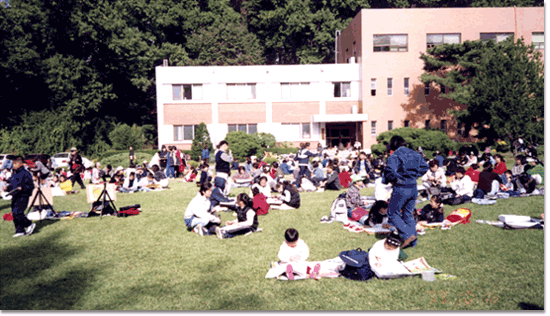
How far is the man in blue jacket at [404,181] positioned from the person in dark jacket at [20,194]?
798cm

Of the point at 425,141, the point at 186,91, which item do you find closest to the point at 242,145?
the point at 186,91

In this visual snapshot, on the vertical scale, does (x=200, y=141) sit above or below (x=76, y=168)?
above

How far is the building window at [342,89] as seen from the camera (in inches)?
1435

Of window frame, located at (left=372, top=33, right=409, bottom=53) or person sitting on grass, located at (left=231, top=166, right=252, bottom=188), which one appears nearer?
person sitting on grass, located at (left=231, top=166, right=252, bottom=188)

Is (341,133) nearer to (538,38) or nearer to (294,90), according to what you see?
(294,90)

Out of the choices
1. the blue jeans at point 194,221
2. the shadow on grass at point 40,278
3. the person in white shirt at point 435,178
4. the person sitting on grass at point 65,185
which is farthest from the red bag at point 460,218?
the person sitting on grass at point 65,185

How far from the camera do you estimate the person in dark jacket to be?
9250 millimetres

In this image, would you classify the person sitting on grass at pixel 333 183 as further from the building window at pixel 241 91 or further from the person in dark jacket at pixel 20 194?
the building window at pixel 241 91

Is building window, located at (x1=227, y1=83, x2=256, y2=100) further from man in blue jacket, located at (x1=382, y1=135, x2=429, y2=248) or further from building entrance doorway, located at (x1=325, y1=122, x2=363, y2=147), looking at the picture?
man in blue jacket, located at (x1=382, y1=135, x2=429, y2=248)

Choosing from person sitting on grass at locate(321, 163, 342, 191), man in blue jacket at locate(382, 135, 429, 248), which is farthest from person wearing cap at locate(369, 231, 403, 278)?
person sitting on grass at locate(321, 163, 342, 191)

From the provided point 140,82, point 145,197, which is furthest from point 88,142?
point 145,197

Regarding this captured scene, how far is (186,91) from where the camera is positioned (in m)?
36.4

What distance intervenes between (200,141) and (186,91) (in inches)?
245

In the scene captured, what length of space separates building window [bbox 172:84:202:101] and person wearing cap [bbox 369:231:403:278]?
31804 mm
